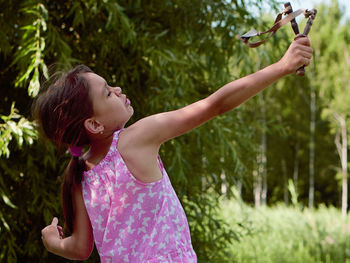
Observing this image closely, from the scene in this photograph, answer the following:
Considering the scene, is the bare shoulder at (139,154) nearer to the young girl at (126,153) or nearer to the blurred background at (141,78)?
the young girl at (126,153)

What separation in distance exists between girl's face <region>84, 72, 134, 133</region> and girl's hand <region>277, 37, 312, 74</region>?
14.9 inches

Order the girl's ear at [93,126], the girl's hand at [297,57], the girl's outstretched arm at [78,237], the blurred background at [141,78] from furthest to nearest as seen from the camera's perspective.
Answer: the blurred background at [141,78] → the girl's outstretched arm at [78,237] → the girl's ear at [93,126] → the girl's hand at [297,57]

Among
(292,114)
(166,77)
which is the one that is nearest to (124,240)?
(166,77)

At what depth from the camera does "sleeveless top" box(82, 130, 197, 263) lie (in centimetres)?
111

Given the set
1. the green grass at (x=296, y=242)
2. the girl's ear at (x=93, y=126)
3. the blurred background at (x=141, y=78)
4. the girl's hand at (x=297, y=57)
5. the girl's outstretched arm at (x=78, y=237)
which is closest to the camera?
the girl's hand at (x=297, y=57)

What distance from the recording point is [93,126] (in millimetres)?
1175

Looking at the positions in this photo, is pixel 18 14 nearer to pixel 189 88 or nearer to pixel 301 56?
pixel 189 88

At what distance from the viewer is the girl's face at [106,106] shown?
3.85 ft

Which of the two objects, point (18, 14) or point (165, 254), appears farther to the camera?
point (18, 14)

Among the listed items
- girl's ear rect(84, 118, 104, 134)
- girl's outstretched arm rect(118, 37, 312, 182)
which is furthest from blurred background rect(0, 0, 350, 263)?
girl's outstretched arm rect(118, 37, 312, 182)

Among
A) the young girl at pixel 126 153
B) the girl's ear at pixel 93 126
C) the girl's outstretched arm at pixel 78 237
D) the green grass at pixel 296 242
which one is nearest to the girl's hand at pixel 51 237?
the girl's outstretched arm at pixel 78 237

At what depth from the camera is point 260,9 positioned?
3.21m

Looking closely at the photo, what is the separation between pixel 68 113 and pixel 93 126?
6 centimetres

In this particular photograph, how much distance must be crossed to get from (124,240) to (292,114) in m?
20.3
